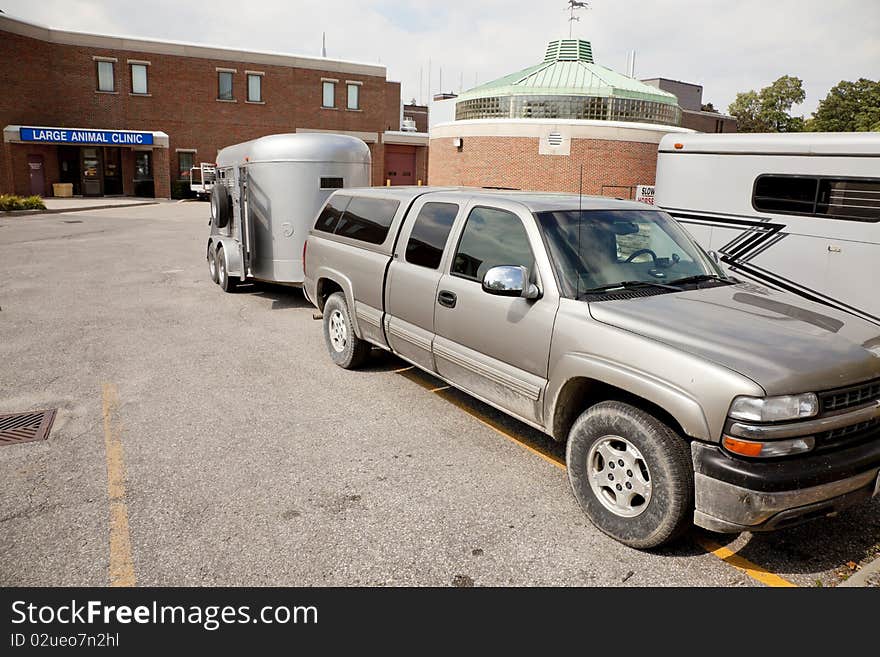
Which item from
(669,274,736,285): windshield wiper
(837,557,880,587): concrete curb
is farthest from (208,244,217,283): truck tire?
(837,557,880,587): concrete curb

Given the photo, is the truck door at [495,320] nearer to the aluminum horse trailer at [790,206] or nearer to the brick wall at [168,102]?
the aluminum horse trailer at [790,206]

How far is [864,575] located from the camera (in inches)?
143

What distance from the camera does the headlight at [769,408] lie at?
3.27m

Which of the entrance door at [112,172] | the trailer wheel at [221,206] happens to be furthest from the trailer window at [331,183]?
the entrance door at [112,172]

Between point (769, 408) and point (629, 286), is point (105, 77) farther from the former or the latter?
point (769, 408)

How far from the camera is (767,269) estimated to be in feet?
28.3

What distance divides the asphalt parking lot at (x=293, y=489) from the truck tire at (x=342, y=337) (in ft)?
0.63

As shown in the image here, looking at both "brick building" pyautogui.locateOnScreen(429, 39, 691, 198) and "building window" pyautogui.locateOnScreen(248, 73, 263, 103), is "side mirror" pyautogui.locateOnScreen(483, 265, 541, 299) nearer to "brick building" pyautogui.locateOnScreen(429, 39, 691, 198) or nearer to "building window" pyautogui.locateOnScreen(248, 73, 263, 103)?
"brick building" pyautogui.locateOnScreen(429, 39, 691, 198)

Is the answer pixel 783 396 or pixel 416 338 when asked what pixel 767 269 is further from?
pixel 783 396

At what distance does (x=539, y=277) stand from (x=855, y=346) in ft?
6.29

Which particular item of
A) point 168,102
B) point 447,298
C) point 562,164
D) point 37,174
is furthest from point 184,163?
point 447,298
